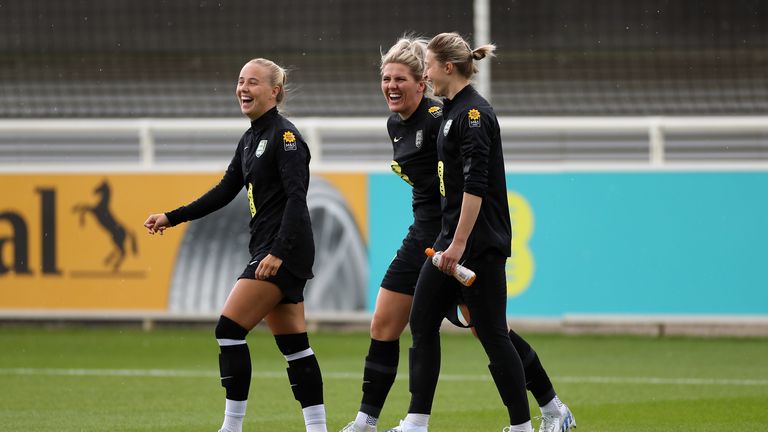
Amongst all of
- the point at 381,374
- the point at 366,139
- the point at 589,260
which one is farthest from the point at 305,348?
the point at 366,139

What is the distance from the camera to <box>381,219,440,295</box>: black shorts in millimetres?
6656

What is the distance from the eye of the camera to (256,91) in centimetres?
646

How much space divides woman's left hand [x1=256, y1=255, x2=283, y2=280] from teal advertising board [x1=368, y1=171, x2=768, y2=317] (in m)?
6.31

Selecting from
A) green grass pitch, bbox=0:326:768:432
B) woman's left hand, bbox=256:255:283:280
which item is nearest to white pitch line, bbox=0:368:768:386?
green grass pitch, bbox=0:326:768:432

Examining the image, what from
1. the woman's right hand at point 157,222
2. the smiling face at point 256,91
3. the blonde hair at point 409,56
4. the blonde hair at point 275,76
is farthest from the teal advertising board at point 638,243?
the smiling face at point 256,91

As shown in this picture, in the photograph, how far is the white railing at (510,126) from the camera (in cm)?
1253

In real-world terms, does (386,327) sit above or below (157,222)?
below

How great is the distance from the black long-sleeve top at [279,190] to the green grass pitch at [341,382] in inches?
53.2

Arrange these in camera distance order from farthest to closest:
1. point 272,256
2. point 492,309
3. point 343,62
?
point 343,62 → point 272,256 → point 492,309

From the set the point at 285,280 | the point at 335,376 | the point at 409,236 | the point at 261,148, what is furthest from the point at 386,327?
the point at 335,376

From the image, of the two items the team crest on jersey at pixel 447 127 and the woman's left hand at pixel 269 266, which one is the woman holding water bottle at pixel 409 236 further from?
the woman's left hand at pixel 269 266

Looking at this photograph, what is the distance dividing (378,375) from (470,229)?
121 cm

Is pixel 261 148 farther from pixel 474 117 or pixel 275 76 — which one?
pixel 474 117

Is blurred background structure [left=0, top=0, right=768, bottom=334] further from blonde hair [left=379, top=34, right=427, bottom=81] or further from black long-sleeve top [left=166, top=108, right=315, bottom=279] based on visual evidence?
black long-sleeve top [left=166, top=108, right=315, bottom=279]
